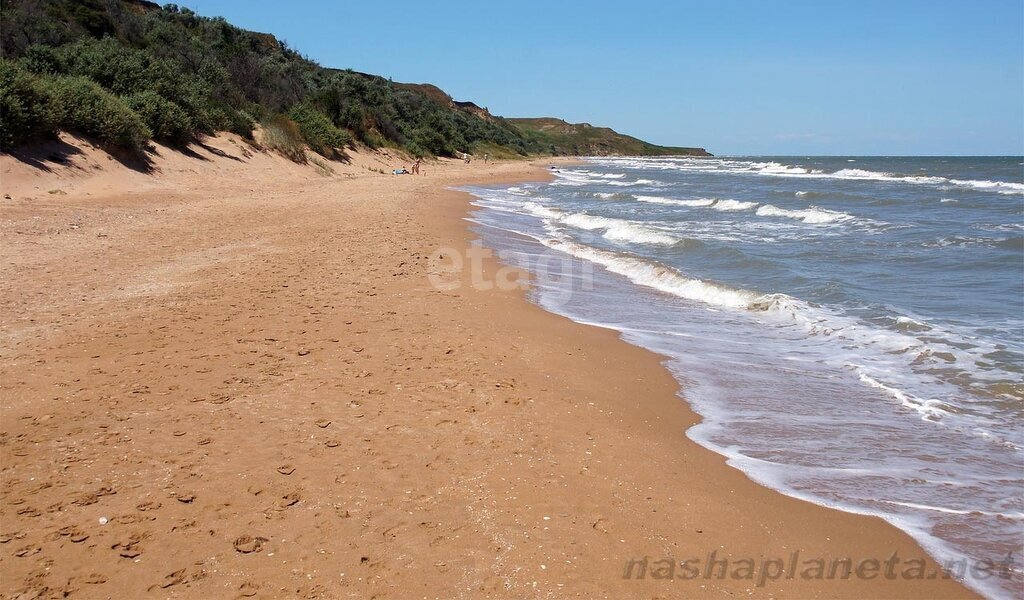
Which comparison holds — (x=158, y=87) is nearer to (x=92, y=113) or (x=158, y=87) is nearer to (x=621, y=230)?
(x=92, y=113)

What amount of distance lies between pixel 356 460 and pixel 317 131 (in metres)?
28.6

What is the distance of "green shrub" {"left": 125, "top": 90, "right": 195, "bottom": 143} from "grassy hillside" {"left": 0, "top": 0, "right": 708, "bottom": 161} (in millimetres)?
31

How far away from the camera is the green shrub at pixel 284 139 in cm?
2588

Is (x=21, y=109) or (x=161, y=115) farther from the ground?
(x=161, y=115)

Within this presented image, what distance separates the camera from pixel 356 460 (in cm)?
411

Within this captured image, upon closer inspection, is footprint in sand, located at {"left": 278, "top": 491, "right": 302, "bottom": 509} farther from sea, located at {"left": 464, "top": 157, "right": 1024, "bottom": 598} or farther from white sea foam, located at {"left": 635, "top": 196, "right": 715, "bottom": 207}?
white sea foam, located at {"left": 635, "top": 196, "right": 715, "bottom": 207}

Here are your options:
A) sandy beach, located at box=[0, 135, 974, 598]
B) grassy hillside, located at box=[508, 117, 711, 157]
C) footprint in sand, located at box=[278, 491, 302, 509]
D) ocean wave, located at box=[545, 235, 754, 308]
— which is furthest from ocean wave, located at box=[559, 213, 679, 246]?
grassy hillside, located at box=[508, 117, 711, 157]

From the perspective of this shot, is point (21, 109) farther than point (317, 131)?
No

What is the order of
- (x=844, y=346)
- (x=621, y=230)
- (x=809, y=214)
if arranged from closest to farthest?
(x=844, y=346) < (x=621, y=230) < (x=809, y=214)

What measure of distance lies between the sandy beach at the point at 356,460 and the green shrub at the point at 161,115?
1199 cm

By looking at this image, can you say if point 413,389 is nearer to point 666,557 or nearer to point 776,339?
point 666,557

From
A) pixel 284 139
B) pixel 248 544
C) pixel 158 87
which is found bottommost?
pixel 248 544

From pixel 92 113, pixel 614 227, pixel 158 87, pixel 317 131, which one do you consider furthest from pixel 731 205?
pixel 92 113

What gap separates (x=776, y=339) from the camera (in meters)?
7.85
